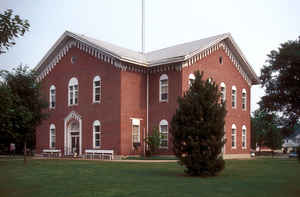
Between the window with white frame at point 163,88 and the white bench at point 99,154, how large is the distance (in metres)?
6.24

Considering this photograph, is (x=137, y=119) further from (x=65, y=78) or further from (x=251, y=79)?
(x=251, y=79)

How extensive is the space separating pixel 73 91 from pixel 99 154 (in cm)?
730

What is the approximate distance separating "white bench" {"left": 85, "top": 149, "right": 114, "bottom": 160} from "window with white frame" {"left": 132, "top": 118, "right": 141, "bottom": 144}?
223 cm

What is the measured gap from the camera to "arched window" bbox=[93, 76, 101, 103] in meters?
32.0

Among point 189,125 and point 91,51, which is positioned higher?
point 91,51

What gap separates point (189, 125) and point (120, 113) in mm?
13756

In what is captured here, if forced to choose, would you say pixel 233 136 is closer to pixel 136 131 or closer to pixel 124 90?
pixel 136 131

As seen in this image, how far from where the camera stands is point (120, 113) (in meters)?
29.8

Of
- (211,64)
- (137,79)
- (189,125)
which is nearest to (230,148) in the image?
(211,64)

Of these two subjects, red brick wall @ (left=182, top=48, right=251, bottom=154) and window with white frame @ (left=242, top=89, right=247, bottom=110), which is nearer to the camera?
red brick wall @ (left=182, top=48, right=251, bottom=154)

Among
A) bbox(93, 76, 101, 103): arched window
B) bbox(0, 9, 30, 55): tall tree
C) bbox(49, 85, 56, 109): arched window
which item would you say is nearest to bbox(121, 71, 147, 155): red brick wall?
bbox(93, 76, 101, 103): arched window

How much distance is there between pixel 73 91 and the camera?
34.5 metres

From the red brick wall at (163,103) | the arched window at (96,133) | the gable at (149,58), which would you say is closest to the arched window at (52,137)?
the gable at (149,58)

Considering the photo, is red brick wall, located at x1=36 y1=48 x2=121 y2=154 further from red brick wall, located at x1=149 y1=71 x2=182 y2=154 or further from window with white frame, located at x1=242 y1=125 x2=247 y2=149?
window with white frame, located at x1=242 y1=125 x2=247 y2=149
